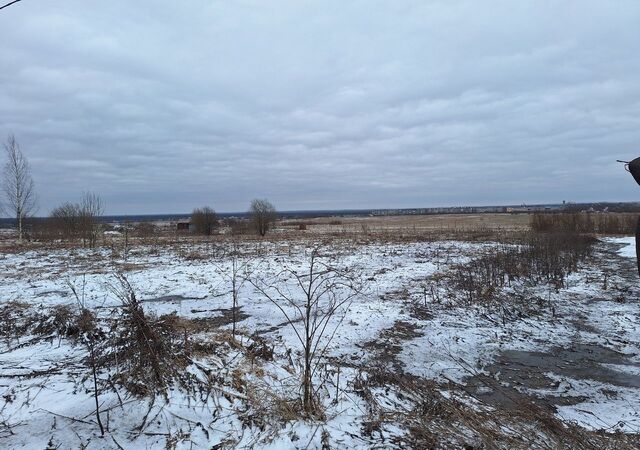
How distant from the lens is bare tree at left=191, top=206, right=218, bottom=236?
152 ft

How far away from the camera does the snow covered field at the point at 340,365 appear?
341 centimetres

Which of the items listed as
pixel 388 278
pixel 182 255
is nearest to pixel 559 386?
pixel 388 278

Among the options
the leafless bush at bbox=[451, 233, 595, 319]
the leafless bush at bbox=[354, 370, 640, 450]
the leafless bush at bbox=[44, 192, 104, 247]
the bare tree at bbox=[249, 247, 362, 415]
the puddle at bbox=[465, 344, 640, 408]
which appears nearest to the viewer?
the leafless bush at bbox=[354, 370, 640, 450]

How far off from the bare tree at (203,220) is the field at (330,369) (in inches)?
1361

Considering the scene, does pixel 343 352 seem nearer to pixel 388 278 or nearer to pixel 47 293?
pixel 388 278

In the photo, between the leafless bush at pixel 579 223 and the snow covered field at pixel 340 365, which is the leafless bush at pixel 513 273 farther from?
the leafless bush at pixel 579 223

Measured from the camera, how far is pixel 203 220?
152ft

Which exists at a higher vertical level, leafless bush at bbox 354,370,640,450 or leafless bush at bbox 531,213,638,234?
leafless bush at bbox 531,213,638,234

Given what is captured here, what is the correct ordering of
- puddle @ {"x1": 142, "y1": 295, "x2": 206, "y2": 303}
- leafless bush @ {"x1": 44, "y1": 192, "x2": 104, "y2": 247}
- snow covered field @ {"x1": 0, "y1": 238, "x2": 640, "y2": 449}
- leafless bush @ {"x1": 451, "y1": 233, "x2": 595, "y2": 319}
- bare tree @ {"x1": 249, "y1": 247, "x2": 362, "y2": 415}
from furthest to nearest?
1. leafless bush @ {"x1": 44, "y1": 192, "x2": 104, "y2": 247}
2. puddle @ {"x1": 142, "y1": 295, "x2": 206, "y2": 303}
3. leafless bush @ {"x1": 451, "y1": 233, "x2": 595, "y2": 319}
4. bare tree @ {"x1": 249, "y1": 247, "x2": 362, "y2": 415}
5. snow covered field @ {"x1": 0, "y1": 238, "x2": 640, "y2": 449}

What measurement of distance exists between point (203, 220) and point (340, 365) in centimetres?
4335

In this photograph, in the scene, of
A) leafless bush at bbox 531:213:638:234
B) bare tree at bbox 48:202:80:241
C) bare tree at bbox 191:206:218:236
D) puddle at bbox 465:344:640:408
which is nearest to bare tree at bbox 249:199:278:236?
bare tree at bbox 191:206:218:236

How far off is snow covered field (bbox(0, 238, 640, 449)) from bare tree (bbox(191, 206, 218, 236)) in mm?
32584

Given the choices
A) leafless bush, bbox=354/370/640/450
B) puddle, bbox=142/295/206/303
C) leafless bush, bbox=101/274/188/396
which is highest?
leafless bush, bbox=101/274/188/396

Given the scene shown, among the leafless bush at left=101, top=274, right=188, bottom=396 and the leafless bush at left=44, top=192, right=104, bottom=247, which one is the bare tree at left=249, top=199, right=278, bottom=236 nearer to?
the leafless bush at left=44, top=192, right=104, bottom=247
